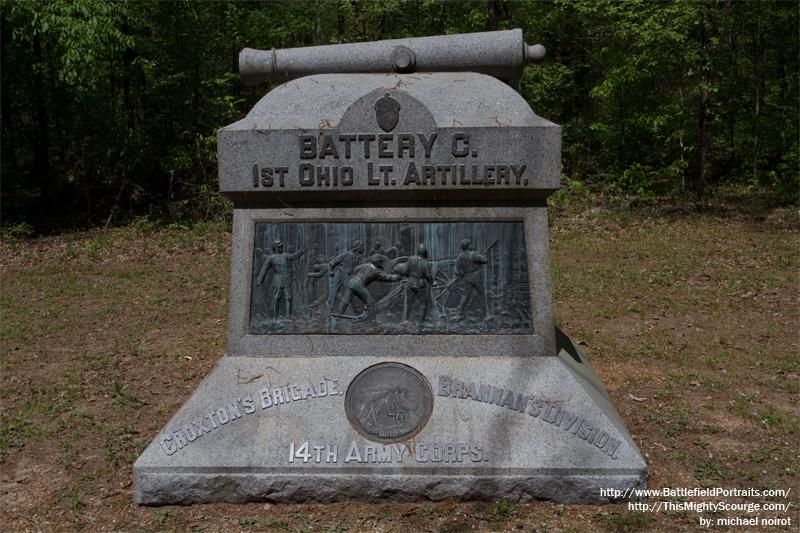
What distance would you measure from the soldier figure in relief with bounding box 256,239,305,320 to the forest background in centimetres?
1068

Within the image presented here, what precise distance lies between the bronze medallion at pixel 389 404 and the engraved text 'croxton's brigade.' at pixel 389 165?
3.85ft

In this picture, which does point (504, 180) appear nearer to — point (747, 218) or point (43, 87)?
point (747, 218)

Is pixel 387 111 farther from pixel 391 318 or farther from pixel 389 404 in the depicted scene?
pixel 389 404

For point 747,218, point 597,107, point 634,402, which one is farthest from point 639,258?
point 597,107

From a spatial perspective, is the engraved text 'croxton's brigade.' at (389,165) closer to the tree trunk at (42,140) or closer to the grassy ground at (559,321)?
the grassy ground at (559,321)

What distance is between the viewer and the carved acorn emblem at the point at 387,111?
14.4 feet

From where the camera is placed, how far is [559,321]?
330 inches

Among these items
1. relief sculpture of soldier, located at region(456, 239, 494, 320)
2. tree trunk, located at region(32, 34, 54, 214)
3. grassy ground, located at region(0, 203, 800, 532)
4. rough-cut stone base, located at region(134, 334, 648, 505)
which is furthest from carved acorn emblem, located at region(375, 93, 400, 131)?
tree trunk, located at region(32, 34, 54, 214)

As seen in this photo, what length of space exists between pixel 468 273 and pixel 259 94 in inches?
602

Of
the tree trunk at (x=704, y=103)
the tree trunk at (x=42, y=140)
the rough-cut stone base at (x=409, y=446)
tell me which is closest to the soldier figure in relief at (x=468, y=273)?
the rough-cut stone base at (x=409, y=446)

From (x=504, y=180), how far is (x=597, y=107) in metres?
18.1

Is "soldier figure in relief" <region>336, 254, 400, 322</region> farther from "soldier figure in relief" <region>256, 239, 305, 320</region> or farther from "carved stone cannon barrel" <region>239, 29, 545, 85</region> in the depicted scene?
"carved stone cannon barrel" <region>239, 29, 545, 85</region>

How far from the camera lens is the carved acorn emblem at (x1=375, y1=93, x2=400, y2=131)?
173 inches

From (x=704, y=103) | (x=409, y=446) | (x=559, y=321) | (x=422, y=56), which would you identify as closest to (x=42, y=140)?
(x=559, y=321)
